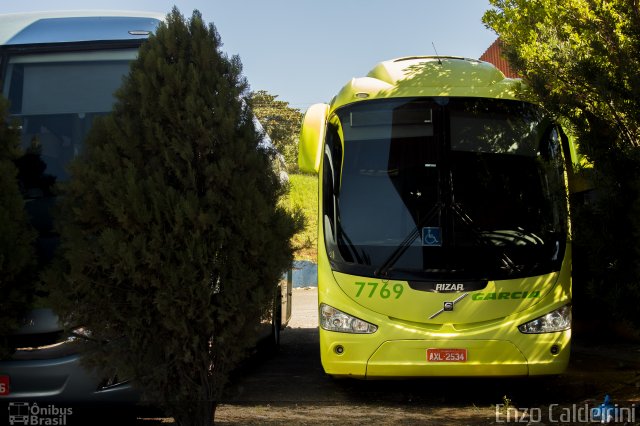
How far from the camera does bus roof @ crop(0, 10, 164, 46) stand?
7203 millimetres

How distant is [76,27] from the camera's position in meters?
7.45

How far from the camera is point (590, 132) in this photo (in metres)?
5.78

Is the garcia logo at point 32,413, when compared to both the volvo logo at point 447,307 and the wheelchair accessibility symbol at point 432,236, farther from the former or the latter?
the wheelchair accessibility symbol at point 432,236

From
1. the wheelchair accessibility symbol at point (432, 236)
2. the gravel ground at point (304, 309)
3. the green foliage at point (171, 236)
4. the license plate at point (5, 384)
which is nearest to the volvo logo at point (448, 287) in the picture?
the wheelchair accessibility symbol at point (432, 236)

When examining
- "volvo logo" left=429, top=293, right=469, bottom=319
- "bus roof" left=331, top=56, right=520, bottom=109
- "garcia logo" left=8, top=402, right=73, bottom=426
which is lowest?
"garcia logo" left=8, top=402, right=73, bottom=426

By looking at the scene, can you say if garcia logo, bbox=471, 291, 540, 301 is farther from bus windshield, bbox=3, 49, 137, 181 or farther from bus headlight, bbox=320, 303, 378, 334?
bus windshield, bbox=3, 49, 137, 181

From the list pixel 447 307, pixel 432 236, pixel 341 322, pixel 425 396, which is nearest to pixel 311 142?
pixel 432 236

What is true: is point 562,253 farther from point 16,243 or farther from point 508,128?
point 16,243

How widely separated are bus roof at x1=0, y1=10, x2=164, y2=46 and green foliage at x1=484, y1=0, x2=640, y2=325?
12.2 ft

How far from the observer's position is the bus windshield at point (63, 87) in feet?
23.6

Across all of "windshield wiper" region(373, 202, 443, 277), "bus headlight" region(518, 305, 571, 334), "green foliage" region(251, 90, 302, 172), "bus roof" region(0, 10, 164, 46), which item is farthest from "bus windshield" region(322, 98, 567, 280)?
"green foliage" region(251, 90, 302, 172)

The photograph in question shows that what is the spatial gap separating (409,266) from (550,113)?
205 cm

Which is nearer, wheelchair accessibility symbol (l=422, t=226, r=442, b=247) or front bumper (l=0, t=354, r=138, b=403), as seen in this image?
front bumper (l=0, t=354, r=138, b=403)

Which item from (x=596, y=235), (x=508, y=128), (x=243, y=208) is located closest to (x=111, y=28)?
(x=243, y=208)
